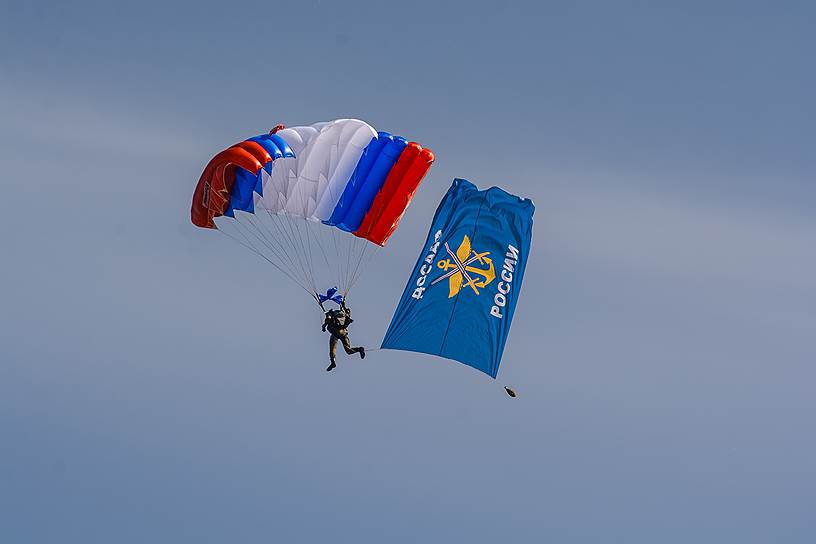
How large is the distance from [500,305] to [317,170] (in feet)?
15.7

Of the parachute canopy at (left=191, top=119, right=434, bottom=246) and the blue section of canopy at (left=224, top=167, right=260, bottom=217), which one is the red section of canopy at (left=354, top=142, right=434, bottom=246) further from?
the blue section of canopy at (left=224, top=167, right=260, bottom=217)

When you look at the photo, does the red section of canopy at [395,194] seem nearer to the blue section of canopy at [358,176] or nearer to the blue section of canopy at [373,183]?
the blue section of canopy at [373,183]

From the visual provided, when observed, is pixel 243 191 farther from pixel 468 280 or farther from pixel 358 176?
pixel 468 280

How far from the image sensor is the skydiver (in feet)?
108

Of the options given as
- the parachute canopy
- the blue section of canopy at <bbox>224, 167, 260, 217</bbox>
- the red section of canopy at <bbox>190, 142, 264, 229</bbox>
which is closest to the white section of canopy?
the parachute canopy

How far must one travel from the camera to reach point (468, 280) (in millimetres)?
33125

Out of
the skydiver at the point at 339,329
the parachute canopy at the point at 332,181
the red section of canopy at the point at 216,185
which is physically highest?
the parachute canopy at the point at 332,181

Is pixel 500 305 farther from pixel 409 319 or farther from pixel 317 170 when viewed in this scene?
pixel 317 170

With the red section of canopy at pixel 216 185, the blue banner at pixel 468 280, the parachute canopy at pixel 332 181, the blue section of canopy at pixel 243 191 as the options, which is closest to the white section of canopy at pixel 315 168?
the parachute canopy at pixel 332 181

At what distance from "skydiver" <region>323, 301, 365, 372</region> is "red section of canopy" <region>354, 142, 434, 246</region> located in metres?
1.94

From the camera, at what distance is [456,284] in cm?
3316

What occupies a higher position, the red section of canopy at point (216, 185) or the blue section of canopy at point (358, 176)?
the blue section of canopy at point (358, 176)

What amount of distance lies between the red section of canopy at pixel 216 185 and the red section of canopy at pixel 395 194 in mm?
2643

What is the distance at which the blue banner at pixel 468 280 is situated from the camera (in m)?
32.8
